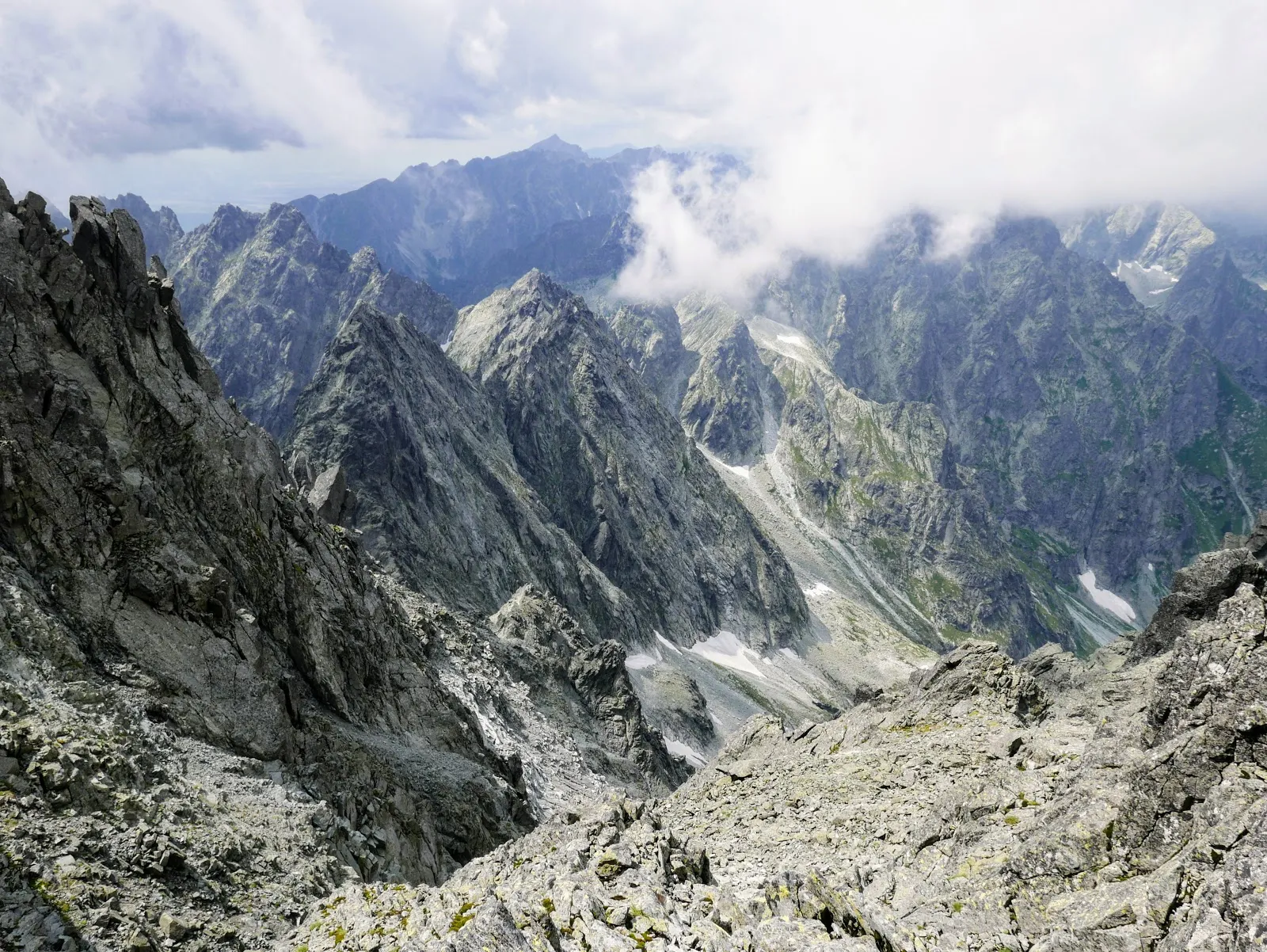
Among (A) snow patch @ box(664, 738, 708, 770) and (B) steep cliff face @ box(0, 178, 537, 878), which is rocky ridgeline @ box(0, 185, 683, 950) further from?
(A) snow patch @ box(664, 738, 708, 770)

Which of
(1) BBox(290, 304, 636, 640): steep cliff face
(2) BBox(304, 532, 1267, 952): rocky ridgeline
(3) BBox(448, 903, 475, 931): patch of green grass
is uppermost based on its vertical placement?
(1) BBox(290, 304, 636, 640): steep cliff face

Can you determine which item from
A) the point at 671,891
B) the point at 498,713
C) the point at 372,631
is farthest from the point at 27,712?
the point at 498,713

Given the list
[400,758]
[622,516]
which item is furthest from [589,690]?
[622,516]

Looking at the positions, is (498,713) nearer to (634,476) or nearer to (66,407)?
(66,407)

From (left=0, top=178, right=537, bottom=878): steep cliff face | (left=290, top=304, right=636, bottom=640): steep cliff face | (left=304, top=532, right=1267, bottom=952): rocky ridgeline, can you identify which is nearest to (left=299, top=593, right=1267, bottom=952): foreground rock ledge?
(left=304, top=532, right=1267, bottom=952): rocky ridgeline

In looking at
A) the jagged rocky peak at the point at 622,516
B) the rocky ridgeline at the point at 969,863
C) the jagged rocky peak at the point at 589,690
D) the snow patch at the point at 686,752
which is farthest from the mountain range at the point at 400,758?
the jagged rocky peak at the point at 622,516

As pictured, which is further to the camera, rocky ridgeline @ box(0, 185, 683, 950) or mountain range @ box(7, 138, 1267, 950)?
rocky ridgeline @ box(0, 185, 683, 950)

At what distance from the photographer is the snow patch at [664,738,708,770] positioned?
8900 cm

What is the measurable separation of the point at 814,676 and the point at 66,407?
172 metres

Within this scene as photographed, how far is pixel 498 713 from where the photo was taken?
52.7m

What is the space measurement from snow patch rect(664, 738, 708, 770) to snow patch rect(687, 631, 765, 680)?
198 ft

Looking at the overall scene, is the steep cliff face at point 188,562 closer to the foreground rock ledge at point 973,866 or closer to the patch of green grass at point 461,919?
the foreground rock ledge at point 973,866

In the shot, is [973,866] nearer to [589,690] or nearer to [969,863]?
[969,863]

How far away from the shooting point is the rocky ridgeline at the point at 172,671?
1734cm
